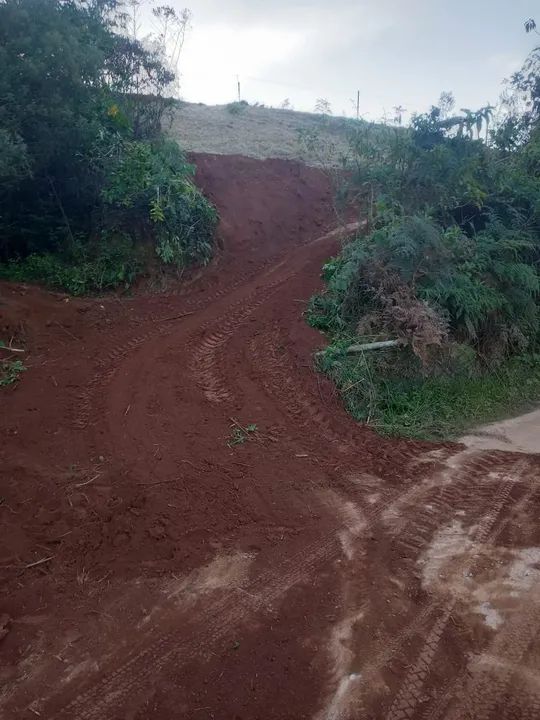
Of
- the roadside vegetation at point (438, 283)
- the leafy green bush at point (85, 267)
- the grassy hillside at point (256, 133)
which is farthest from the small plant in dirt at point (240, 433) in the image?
the grassy hillside at point (256, 133)

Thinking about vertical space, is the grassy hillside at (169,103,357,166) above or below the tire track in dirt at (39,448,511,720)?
above

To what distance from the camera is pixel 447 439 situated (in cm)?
712

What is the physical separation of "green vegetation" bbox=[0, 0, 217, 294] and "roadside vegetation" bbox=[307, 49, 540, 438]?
3577 millimetres

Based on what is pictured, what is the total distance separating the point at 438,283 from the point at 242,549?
18.5ft

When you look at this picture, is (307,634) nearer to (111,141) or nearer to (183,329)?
(183,329)

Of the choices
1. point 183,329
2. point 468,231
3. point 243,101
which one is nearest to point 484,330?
point 468,231

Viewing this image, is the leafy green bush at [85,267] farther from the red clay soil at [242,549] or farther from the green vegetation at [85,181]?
the red clay soil at [242,549]

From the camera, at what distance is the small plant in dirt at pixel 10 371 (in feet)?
24.2

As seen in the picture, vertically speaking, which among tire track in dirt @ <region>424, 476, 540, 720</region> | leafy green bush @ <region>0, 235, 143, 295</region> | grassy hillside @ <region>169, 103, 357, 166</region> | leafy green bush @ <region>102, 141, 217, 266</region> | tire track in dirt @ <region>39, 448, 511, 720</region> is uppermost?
grassy hillside @ <region>169, 103, 357, 166</region>

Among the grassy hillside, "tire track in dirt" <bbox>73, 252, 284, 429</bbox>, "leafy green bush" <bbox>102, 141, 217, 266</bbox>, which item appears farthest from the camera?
the grassy hillside

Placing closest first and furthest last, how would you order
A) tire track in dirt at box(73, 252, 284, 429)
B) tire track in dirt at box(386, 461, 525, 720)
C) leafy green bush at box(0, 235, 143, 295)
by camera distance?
1. tire track in dirt at box(386, 461, 525, 720)
2. tire track in dirt at box(73, 252, 284, 429)
3. leafy green bush at box(0, 235, 143, 295)

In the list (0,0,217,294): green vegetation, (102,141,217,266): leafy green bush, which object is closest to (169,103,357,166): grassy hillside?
(0,0,217,294): green vegetation

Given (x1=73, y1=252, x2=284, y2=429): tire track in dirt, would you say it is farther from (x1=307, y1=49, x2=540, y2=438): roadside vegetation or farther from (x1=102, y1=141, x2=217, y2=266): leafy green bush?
(x1=307, y1=49, x2=540, y2=438): roadside vegetation

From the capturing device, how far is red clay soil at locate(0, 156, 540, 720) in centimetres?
354
